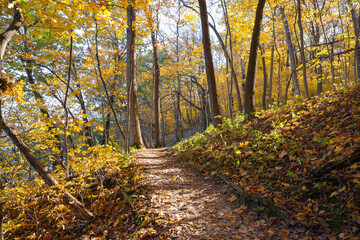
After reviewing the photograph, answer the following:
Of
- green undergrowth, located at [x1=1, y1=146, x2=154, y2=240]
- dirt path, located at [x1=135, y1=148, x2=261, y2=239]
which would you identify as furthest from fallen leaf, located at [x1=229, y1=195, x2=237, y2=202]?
green undergrowth, located at [x1=1, y1=146, x2=154, y2=240]

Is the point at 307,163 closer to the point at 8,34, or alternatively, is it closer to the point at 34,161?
the point at 34,161

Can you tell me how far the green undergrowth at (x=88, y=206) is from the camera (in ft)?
10.6

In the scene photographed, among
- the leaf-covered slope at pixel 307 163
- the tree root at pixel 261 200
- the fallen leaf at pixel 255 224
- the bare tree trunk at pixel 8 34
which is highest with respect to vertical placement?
the bare tree trunk at pixel 8 34

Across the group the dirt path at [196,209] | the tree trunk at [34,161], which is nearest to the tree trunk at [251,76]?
the dirt path at [196,209]

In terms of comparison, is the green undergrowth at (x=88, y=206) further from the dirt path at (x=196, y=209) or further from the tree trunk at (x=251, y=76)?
the tree trunk at (x=251, y=76)

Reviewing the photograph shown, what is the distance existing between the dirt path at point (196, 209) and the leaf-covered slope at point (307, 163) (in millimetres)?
503

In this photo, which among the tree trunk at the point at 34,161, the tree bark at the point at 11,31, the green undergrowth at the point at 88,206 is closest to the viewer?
the tree bark at the point at 11,31

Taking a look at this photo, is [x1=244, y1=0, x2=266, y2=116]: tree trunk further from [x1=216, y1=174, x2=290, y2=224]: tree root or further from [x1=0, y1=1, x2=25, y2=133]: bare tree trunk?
[x1=0, y1=1, x2=25, y2=133]: bare tree trunk

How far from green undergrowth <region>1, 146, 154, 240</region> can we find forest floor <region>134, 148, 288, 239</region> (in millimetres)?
303

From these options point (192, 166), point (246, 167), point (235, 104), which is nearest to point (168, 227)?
point (246, 167)

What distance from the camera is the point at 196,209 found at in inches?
129

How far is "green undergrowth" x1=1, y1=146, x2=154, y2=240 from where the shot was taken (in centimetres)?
322

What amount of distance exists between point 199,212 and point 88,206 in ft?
9.03

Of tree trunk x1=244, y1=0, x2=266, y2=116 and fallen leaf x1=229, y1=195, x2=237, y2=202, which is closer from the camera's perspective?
fallen leaf x1=229, y1=195, x2=237, y2=202
